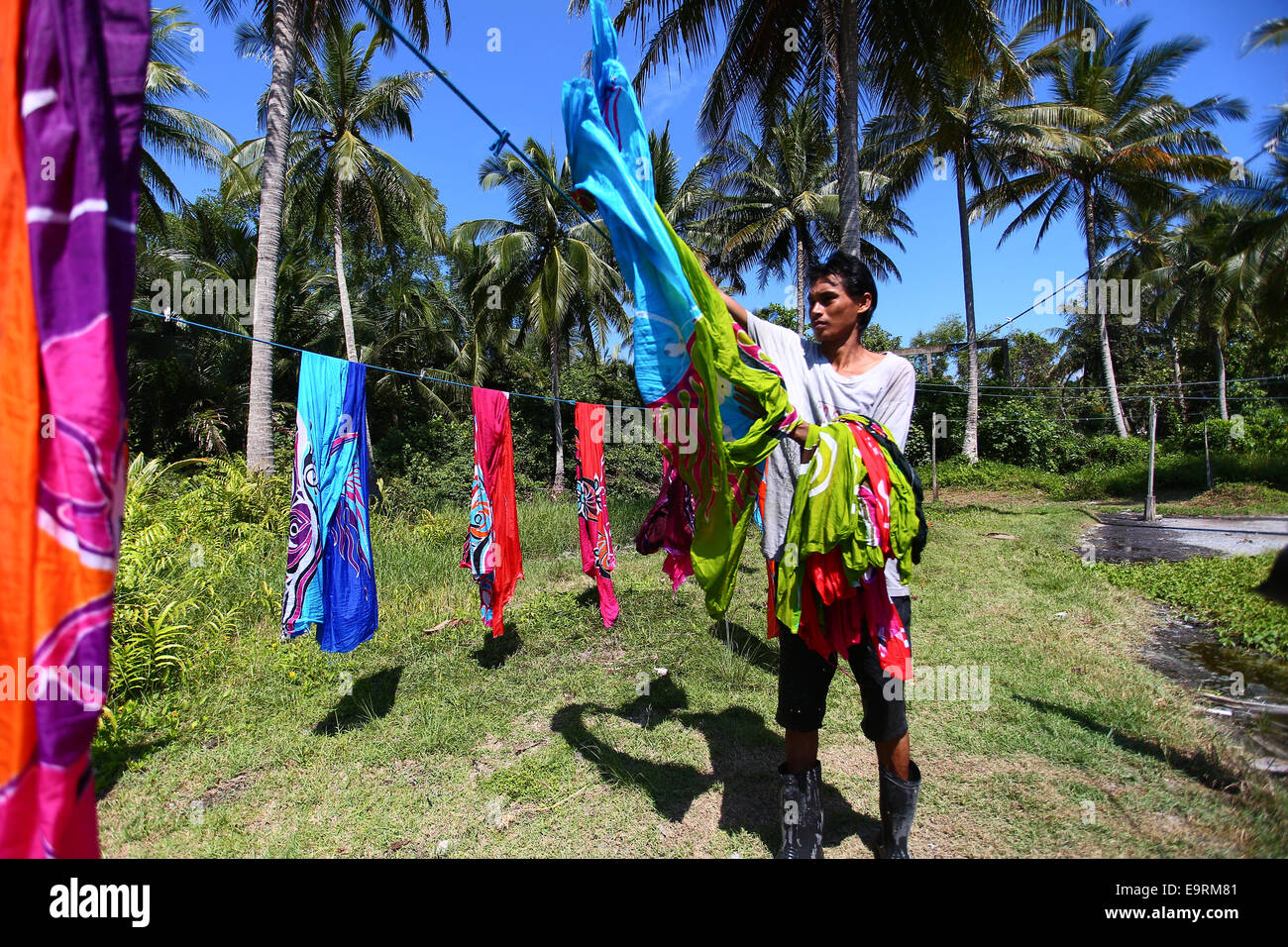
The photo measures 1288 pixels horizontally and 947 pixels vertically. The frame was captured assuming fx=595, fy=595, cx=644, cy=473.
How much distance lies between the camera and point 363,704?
12.6 ft

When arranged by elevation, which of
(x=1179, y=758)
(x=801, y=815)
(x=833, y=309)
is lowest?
(x=1179, y=758)

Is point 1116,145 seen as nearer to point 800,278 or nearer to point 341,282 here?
point 800,278

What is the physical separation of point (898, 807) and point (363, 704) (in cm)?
326

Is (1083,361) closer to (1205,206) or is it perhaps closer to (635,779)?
(1205,206)

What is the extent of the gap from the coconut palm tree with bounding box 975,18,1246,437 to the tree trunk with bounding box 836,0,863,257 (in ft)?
37.1

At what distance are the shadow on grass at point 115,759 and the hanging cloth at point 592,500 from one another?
2.96 m

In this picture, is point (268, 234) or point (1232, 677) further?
point (268, 234)

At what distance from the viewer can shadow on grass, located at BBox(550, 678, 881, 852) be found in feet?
8.05

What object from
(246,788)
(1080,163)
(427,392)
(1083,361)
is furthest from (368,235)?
(1083,361)

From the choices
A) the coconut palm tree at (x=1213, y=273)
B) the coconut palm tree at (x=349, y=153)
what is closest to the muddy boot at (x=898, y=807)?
the coconut palm tree at (x=349, y=153)

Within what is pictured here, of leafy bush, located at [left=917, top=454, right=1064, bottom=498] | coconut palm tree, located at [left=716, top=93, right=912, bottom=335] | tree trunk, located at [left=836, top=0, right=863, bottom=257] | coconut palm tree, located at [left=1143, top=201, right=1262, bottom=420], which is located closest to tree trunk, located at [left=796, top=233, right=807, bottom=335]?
coconut palm tree, located at [left=716, top=93, right=912, bottom=335]

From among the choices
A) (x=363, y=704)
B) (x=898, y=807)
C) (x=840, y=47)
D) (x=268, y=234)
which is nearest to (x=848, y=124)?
(x=840, y=47)

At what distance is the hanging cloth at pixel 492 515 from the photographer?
14.0 feet
